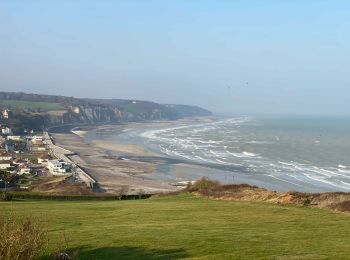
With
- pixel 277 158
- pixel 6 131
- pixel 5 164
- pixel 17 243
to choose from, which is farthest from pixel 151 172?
pixel 6 131

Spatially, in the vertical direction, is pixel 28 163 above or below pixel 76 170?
below

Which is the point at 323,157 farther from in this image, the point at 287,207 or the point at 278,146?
the point at 287,207

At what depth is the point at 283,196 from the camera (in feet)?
89.0

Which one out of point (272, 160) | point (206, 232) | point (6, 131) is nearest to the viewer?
point (206, 232)

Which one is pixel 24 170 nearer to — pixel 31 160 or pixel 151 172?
pixel 31 160

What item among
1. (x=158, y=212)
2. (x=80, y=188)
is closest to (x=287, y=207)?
(x=158, y=212)

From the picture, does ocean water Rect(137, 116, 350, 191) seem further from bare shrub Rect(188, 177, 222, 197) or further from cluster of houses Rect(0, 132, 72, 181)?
cluster of houses Rect(0, 132, 72, 181)

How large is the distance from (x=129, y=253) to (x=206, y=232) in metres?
3.51

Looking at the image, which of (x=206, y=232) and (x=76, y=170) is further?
(x=76, y=170)

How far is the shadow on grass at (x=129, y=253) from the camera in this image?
44.5ft

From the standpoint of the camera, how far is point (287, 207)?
24.1 meters

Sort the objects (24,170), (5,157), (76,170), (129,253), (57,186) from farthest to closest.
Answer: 1. (5,157)
2. (76,170)
3. (24,170)
4. (57,186)
5. (129,253)

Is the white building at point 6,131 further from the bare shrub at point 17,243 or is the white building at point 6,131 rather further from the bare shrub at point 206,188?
the bare shrub at point 17,243

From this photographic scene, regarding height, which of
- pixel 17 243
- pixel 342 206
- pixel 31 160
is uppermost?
pixel 17 243
